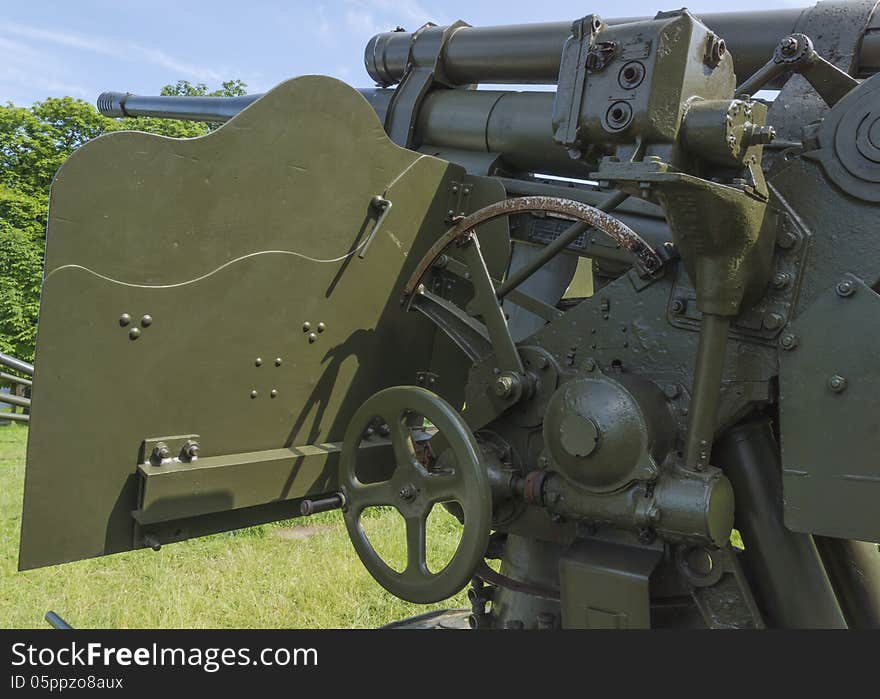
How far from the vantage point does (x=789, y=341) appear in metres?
2.23

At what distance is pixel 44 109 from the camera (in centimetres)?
1881

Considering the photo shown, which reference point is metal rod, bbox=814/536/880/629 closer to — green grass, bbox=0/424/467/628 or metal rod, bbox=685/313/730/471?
metal rod, bbox=685/313/730/471

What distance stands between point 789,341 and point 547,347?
802mm

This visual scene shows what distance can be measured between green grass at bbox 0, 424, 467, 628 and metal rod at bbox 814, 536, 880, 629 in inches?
97.2

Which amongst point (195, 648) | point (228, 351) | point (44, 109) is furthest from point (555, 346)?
point (44, 109)

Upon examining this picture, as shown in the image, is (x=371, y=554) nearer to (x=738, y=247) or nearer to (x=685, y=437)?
(x=685, y=437)

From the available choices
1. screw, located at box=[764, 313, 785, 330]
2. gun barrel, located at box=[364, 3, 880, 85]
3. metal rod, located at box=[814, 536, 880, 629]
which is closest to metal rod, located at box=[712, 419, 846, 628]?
metal rod, located at box=[814, 536, 880, 629]

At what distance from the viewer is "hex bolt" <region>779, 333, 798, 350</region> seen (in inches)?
87.5

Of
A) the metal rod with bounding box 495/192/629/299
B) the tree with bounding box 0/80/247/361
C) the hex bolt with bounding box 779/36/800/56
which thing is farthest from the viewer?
the tree with bounding box 0/80/247/361

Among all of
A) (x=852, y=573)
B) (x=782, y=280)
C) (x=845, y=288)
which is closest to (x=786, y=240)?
(x=782, y=280)

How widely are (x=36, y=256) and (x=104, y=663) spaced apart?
51.8 ft

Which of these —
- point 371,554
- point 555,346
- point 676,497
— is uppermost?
point 555,346

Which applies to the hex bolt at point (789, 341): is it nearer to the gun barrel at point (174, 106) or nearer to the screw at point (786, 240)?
the screw at point (786, 240)

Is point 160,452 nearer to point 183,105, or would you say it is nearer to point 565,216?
point 565,216
